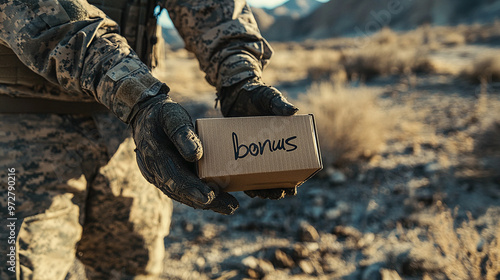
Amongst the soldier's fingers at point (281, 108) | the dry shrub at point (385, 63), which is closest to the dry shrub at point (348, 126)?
the soldier's fingers at point (281, 108)

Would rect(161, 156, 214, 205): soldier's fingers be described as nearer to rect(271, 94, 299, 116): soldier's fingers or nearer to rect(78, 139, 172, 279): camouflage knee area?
rect(271, 94, 299, 116): soldier's fingers

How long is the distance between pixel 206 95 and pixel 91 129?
17.2 feet

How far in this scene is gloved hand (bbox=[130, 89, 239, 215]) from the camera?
2.77ft

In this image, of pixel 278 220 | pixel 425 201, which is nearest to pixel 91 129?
pixel 278 220

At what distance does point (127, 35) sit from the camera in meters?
1.28

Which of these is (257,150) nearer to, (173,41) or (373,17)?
(373,17)

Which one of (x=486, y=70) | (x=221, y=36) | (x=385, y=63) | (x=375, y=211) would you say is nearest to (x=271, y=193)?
(x=221, y=36)

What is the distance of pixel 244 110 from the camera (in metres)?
1.18

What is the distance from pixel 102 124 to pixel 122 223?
355 mm

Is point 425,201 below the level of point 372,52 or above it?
below

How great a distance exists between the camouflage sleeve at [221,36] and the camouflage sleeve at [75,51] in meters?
0.32

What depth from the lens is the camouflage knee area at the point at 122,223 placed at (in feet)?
4.18

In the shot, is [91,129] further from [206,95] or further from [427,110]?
[206,95]

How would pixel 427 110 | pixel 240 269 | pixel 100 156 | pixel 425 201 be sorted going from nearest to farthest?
pixel 100 156
pixel 240 269
pixel 425 201
pixel 427 110
